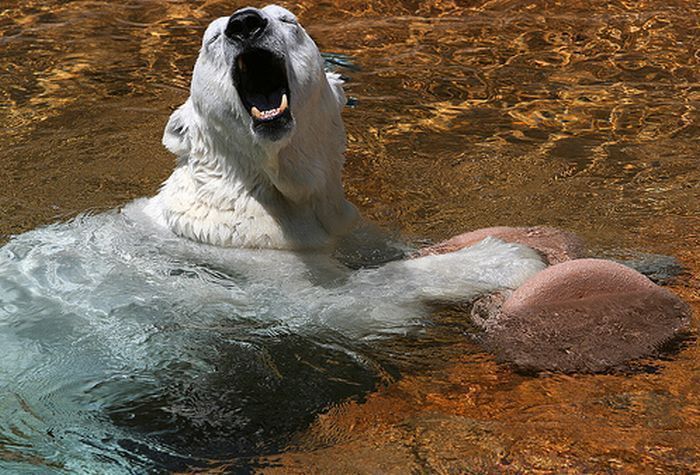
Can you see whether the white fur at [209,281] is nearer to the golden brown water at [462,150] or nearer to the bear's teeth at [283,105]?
the bear's teeth at [283,105]

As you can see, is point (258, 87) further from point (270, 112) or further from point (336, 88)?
point (336, 88)

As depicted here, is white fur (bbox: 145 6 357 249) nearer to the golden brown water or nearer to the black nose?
the black nose

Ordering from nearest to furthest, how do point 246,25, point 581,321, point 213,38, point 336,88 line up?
point 581,321, point 246,25, point 213,38, point 336,88

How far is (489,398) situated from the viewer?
4.14 meters

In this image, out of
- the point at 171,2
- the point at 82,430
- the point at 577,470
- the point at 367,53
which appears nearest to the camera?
the point at 577,470

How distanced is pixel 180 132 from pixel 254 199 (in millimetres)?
527

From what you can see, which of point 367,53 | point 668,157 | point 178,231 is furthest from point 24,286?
point 367,53

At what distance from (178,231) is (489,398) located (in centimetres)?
172

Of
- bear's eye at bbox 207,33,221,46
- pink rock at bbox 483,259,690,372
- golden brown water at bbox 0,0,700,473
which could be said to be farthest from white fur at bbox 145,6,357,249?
pink rock at bbox 483,259,690,372

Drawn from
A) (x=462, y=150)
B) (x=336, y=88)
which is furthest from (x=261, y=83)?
(x=462, y=150)

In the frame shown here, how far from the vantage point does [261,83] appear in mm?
4859

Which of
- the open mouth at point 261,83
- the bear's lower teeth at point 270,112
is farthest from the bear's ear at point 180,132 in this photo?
the bear's lower teeth at point 270,112

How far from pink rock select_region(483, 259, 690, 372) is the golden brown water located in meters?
0.10

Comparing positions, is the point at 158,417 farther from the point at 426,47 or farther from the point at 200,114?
the point at 426,47
